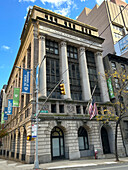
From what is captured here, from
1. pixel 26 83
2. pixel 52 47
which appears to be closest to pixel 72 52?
pixel 52 47

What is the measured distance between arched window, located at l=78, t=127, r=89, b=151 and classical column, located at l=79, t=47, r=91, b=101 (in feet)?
19.8

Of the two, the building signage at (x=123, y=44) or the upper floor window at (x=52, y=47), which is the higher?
the upper floor window at (x=52, y=47)

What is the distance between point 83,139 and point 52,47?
19116mm

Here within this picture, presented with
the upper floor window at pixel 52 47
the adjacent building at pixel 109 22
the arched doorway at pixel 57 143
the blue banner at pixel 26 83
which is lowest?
the arched doorway at pixel 57 143

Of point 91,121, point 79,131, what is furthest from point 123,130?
point 79,131

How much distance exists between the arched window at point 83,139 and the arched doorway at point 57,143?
11.0 ft

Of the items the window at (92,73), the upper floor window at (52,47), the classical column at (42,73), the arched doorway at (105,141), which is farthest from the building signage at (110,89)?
the classical column at (42,73)

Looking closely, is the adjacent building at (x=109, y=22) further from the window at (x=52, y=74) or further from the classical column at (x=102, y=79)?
the window at (x=52, y=74)

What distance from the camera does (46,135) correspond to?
808 inches

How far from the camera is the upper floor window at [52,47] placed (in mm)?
28258

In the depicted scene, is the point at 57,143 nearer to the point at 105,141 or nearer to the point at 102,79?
the point at 105,141

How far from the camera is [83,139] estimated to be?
2473cm

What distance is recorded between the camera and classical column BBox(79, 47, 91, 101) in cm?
2744

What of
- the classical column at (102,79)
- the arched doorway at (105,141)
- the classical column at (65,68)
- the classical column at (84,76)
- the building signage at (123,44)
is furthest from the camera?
the classical column at (102,79)
